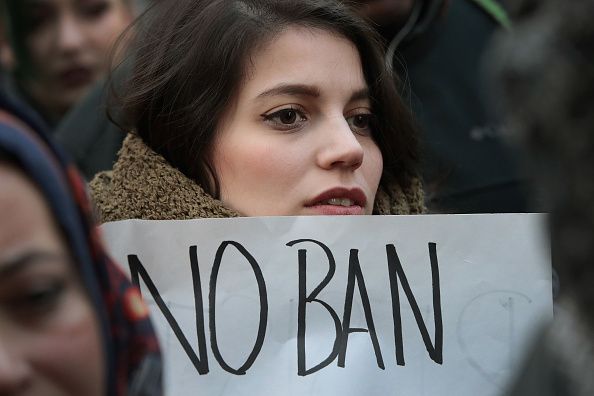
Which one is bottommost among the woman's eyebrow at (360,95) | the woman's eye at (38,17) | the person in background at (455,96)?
the woman's eyebrow at (360,95)

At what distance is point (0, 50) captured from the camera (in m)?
4.22

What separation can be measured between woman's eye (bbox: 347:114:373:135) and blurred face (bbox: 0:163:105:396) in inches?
46.4

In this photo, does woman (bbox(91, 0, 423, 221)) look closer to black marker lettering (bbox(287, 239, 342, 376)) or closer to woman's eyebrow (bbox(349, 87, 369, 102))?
woman's eyebrow (bbox(349, 87, 369, 102))

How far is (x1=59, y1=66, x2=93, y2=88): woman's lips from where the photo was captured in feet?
13.4

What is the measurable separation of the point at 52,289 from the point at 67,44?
2.93 metres

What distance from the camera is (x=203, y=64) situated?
7.78 feet

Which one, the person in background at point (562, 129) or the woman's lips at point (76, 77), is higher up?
the woman's lips at point (76, 77)

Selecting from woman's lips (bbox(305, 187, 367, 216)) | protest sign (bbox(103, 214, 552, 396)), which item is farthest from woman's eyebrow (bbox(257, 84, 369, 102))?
protest sign (bbox(103, 214, 552, 396))

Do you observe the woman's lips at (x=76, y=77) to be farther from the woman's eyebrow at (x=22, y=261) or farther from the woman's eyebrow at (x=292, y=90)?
the woman's eyebrow at (x=22, y=261)

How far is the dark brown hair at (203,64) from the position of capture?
7.62ft

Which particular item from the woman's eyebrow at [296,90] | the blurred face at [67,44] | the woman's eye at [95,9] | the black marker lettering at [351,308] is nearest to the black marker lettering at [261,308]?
the black marker lettering at [351,308]

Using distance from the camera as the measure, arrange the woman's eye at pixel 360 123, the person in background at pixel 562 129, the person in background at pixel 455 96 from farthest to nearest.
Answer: the person in background at pixel 455 96, the woman's eye at pixel 360 123, the person in background at pixel 562 129

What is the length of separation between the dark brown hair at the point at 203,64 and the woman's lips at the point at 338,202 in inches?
9.8

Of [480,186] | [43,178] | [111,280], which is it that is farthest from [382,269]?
[480,186]
